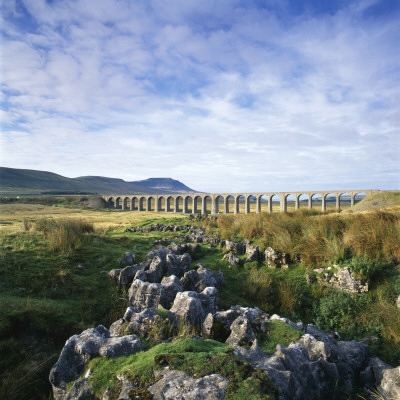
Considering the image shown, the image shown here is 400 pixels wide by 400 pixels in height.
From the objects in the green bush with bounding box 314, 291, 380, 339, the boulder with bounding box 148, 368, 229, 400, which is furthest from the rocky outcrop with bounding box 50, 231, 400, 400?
the green bush with bounding box 314, 291, 380, 339

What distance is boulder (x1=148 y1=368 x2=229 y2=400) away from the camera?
226 centimetres

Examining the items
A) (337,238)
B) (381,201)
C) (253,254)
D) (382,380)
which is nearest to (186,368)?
(382,380)

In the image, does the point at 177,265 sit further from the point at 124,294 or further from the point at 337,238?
the point at 337,238

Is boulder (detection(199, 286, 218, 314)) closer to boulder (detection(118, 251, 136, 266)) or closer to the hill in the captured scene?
boulder (detection(118, 251, 136, 266))

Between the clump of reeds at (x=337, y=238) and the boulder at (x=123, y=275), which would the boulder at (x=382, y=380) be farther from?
the boulder at (x=123, y=275)

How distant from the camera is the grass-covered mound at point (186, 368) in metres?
2.37

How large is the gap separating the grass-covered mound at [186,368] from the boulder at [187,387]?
0.07 metres

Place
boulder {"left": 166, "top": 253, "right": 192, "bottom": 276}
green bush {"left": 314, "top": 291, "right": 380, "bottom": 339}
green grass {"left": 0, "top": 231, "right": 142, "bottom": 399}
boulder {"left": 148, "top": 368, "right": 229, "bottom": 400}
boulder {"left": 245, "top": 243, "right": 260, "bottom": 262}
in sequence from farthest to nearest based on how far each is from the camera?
1. boulder {"left": 245, "top": 243, "right": 260, "bottom": 262}
2. boulder {"left": 166, "top": 253, "right": 192, "bottom": 276}
3. green bush {"left": 314, "top": 291, "right": 380, "bottom": 339}
4. green grass {"left": 0, "top": 231, "right": 142, "bottom": 399}
5. boulder {"left": 148, "top": 368, "right": 229, "bottom": 400}

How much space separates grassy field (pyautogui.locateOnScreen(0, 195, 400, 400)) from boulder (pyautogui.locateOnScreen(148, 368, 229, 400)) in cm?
176

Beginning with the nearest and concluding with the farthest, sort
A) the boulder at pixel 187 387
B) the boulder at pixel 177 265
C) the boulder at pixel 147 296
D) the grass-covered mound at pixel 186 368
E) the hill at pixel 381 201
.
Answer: the boulder at pixel 187 387
the grass-covered mound at pixel 186 368
the boulder at pixel 147 296
the boulder at pixel 177 265
the hill at pixel 381 201

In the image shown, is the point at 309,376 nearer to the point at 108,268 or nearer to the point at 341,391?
the point at 341,391

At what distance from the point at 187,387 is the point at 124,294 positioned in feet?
12.9

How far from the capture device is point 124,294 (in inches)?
233

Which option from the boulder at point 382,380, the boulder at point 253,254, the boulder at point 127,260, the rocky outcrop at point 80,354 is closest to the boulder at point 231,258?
the boulder at point 253,254
